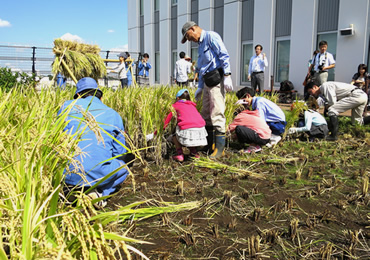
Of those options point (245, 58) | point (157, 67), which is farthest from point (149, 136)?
point (157, 67)

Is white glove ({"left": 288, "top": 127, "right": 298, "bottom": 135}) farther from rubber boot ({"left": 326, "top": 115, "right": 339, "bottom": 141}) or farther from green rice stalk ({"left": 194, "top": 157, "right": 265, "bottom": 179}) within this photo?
green rice stalk ({"left": 194, "top": 157, "right": 265, "bottom": 179})

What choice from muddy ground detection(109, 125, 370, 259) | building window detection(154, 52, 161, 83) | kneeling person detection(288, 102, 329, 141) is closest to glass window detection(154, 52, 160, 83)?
building window detection(154, 52, 161, 83)

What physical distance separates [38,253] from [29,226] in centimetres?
14

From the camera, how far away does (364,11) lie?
984cm

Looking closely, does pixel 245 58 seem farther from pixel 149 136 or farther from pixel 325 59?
pixel 149 136

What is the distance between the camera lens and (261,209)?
274cm

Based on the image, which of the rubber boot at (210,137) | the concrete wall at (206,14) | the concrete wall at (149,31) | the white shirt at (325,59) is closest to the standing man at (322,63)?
the white shirt at (325,59)

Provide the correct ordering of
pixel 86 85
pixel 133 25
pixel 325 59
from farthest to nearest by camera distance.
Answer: pixel 133 25, pixel 325 59, pixel 86 85

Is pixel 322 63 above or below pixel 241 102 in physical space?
above

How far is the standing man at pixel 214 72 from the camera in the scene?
4.39 metres

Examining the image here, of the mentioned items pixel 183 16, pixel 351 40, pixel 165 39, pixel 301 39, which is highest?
pixel 183 16

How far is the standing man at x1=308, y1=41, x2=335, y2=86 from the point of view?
793cm

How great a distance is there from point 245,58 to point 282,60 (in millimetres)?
2240

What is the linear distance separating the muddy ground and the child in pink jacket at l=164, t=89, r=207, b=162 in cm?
25
